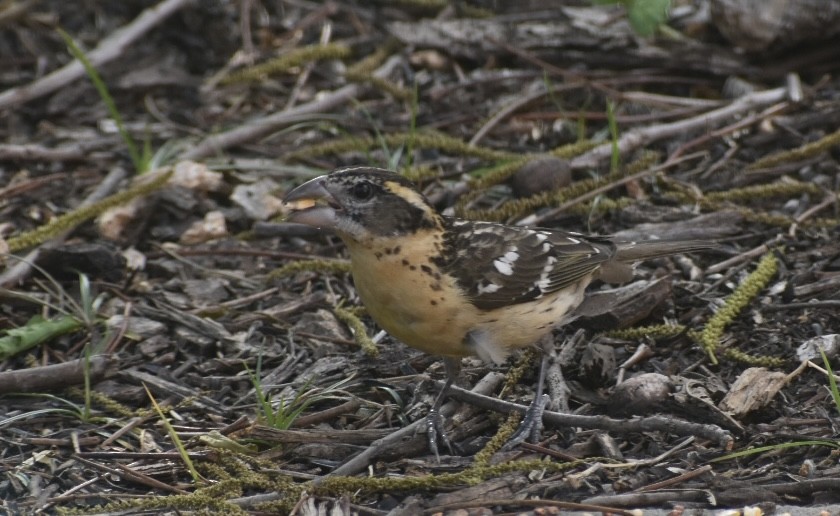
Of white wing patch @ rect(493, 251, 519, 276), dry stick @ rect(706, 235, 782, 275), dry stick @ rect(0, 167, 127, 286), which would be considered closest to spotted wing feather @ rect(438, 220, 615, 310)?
white wing patch @ rect(493, 251, 519, 276)

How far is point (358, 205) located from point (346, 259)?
1.64m

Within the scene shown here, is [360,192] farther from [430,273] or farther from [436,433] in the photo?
[436,433]

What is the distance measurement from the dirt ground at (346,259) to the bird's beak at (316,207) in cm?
74

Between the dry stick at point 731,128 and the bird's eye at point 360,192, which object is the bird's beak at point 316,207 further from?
the dry stick at point 731,128

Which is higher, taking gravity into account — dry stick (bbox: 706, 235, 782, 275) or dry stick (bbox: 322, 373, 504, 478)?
dry stick (bbox: 706, 235, 782, 275)

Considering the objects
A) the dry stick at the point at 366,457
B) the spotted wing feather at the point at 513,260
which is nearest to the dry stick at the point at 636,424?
the dry stick at the point at 366,457

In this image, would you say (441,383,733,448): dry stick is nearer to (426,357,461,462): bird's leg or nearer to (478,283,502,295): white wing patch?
(426,357,461,462): bird's leg

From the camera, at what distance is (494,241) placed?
5547 millimetres

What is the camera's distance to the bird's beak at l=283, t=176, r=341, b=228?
16.7 feet

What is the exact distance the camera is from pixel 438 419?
508 centimetres

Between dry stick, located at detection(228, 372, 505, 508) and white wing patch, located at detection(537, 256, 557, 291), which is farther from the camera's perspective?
white wing patch, located at detection(537, 256, 557, 291)

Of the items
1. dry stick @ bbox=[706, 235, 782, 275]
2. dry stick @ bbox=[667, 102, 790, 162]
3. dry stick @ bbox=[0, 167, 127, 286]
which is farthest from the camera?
dry stick @ bbox=[667, 102, 790, 162]

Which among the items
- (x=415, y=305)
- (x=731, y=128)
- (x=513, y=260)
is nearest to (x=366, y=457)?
(x=415, y=305)

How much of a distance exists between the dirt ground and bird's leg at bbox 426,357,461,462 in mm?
71
